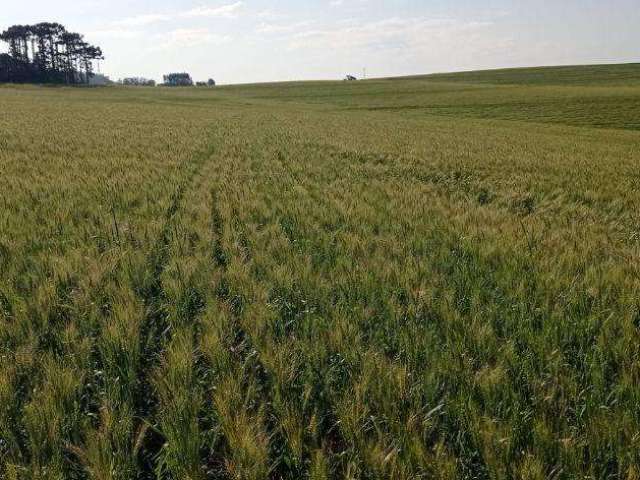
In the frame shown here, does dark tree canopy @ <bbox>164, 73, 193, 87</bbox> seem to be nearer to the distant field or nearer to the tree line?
the tree line

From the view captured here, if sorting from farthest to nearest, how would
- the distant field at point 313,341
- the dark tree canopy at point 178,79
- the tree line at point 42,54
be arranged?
the dark tree canopy at point 178,79 → the tree line at point 42,54 → the distant field at point 313,341

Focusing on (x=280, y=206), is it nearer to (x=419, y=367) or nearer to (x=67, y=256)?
(x=67, y=256)

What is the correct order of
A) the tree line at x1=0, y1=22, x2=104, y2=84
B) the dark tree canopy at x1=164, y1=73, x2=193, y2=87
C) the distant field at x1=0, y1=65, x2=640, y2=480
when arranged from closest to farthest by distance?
the distant field at x1=0, y1=65, x2=640, y2=480, the tree line at x1=0, y1=22, x2=104, y2=84, the dark tree canopy at x1=164, y1=73, x2=193, y2=87

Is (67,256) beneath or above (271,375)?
above

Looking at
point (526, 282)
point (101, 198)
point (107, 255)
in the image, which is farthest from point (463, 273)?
point (101, 198)

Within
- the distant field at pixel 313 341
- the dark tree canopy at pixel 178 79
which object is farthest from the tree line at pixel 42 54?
the distant field at pixel 313 341

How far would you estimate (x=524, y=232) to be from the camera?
4988 mm

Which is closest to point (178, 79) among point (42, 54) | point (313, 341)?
point (42, 54)

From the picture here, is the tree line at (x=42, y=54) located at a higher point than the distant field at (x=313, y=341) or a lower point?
higher

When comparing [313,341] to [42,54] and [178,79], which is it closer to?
[42,54]

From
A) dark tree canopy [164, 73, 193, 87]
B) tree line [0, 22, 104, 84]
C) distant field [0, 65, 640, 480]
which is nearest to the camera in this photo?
distant field [0, 65, 640, 480]

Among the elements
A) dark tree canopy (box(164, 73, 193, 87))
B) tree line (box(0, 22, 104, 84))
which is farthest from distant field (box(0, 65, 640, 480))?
dark tree canopy (box(164, 73, 193, 87))

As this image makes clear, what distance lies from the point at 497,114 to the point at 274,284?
150 feet

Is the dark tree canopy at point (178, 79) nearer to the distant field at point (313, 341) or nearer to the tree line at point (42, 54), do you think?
the tree line at point (42, 54)
